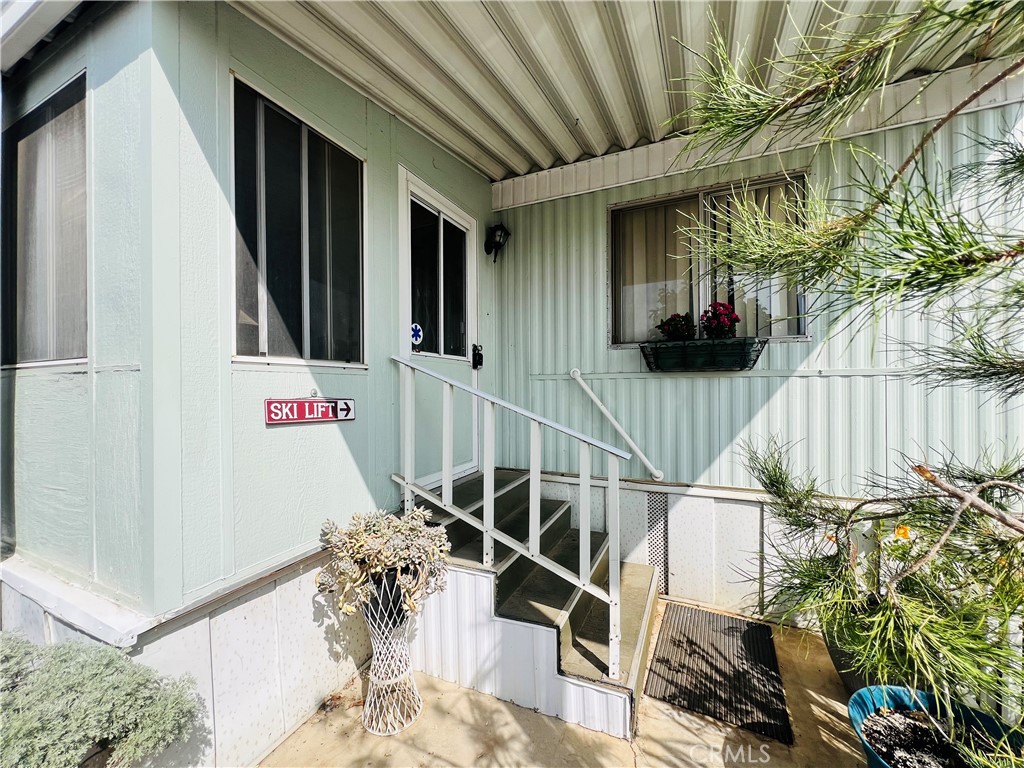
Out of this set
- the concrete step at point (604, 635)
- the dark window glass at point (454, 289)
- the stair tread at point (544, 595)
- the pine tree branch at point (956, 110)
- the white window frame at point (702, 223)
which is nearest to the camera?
the pine tree branch at point (956, 110)

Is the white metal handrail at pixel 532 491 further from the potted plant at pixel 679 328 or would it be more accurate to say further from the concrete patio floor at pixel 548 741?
the potted plant at pixel 679 328

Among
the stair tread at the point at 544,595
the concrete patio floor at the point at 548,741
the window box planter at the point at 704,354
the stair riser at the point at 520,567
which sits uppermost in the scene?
the window box planter at the point at 704,354

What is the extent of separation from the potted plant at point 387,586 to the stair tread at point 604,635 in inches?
31.4

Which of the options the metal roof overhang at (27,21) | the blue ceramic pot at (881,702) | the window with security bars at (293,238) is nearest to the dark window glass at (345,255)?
the window with security bars at (293,238)

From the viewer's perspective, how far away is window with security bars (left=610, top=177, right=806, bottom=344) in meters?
2.97

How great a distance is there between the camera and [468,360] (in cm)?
344

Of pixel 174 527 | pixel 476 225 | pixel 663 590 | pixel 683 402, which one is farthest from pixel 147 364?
pixel 663 590

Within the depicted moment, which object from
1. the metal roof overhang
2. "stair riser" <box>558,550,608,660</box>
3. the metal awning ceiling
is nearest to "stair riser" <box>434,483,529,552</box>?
"stair riser" <box>558,550,608,660</box>

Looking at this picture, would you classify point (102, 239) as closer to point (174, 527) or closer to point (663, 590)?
point (174, 527)

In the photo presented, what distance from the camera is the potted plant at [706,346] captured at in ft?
9.28

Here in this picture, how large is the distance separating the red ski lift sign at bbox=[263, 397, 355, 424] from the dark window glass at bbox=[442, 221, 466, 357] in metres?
1.09

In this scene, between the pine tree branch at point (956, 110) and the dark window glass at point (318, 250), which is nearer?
the pine tree branch at point (956, 110)

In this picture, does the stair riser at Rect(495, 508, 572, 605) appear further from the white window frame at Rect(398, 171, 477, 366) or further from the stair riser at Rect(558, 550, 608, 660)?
the white window frame at Rect(398, 171, 477, 366)

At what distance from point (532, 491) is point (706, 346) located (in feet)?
5.41
